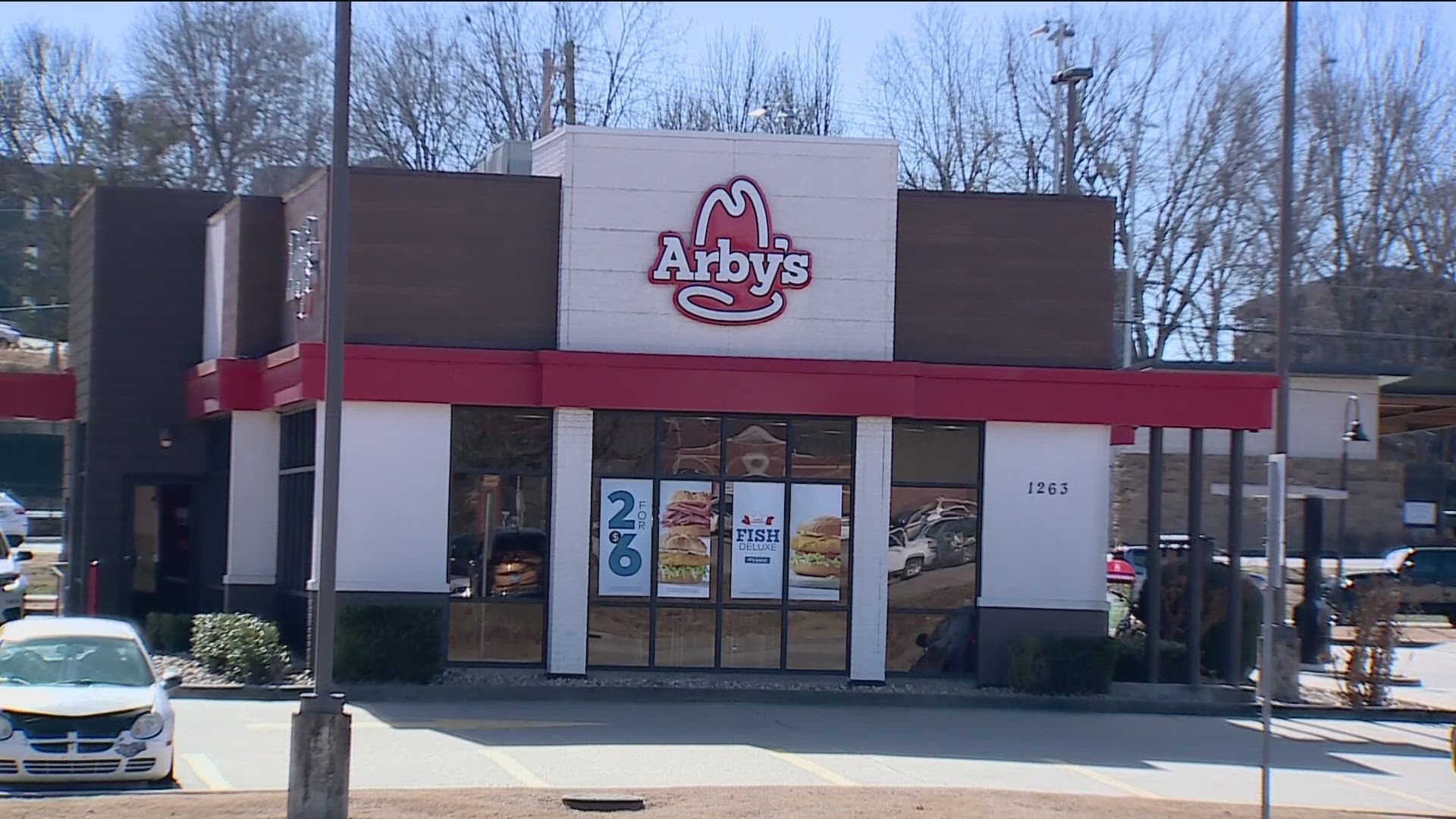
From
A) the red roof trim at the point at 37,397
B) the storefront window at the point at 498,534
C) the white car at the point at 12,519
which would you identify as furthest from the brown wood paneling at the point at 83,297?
the white car at the point at 12,519

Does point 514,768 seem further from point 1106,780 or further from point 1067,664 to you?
point 1067,664

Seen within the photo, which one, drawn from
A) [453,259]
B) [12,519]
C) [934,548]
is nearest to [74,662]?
[453,259]

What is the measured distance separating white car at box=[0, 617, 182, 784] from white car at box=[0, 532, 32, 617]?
10.6 meters

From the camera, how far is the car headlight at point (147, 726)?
12862 mm

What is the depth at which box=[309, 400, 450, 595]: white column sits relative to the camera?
18.9 metres

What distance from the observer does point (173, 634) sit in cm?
2150

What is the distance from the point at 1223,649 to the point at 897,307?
243 inches

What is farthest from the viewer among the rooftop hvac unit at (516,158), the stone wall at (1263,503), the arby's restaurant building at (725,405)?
the stone wall at (1263,503)

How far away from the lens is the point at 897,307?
784 inches

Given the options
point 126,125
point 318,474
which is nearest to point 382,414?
point 318,474

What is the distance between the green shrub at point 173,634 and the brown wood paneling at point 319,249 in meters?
3.91

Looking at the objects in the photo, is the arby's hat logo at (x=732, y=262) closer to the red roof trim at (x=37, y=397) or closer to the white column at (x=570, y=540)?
the white column at (x=570, y=540)

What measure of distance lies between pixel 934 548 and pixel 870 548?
38.2 inches

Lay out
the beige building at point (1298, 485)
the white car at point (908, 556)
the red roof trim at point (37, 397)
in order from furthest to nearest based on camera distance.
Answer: the beige building at point (1298, 485)
the red roof trim at point (37, 397)
the white car at point (908, 556)
